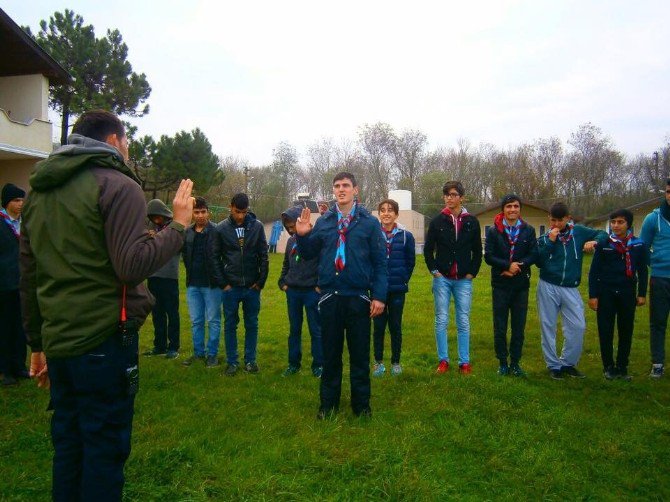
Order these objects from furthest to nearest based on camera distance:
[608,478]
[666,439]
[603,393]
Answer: [603,393] < [666,439] < [608,478]

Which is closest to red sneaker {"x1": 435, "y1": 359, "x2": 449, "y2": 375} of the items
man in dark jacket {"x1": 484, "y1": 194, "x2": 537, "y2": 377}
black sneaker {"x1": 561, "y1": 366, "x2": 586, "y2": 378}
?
man in dark jacket {"x1": 484, "y1": 194, "x2": 537, "y2": 377}

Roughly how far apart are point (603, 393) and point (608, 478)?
210cm

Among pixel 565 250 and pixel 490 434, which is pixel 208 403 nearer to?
pixel 490 434

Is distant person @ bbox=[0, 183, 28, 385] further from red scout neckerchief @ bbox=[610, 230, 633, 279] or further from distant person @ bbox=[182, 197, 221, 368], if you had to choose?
Answer: red scout neckerchief @ bbox=[610, 230, 633, 279]

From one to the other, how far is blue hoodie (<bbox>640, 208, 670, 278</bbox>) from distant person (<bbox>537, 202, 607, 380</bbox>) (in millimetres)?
617

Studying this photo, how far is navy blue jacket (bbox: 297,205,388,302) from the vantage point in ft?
15.1

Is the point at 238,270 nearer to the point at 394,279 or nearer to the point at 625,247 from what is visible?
the point at 394,279

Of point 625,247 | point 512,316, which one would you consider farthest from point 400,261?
point 625,247

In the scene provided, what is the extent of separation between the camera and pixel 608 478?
142 inches

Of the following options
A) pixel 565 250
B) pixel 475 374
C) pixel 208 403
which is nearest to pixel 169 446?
pixel 208 403

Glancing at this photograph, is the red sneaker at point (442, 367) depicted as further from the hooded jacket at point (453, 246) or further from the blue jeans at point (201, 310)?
the blue jeans at point (201, 310)

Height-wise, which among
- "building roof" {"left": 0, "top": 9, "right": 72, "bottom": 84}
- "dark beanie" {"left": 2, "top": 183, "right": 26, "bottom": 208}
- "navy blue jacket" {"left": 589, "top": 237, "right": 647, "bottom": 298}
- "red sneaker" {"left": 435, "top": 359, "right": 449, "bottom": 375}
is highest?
"building roof" {"left": 0, "top": 9, "right": 72, "bottom": 84}

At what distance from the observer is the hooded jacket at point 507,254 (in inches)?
241

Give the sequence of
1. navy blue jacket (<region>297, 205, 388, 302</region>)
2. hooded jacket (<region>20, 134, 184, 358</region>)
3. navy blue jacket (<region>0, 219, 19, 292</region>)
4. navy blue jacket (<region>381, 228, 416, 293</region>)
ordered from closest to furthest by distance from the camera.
Answer: hooded jacket (<region>20, 134, 184, 358</region>), navy blue jacket (<region>297, 205, 388, 302</region>), navy blue jacket (<region>0, 219, 19, 292</region>), navy blue jacket (<region>381, 228, 416, 293</region>)
